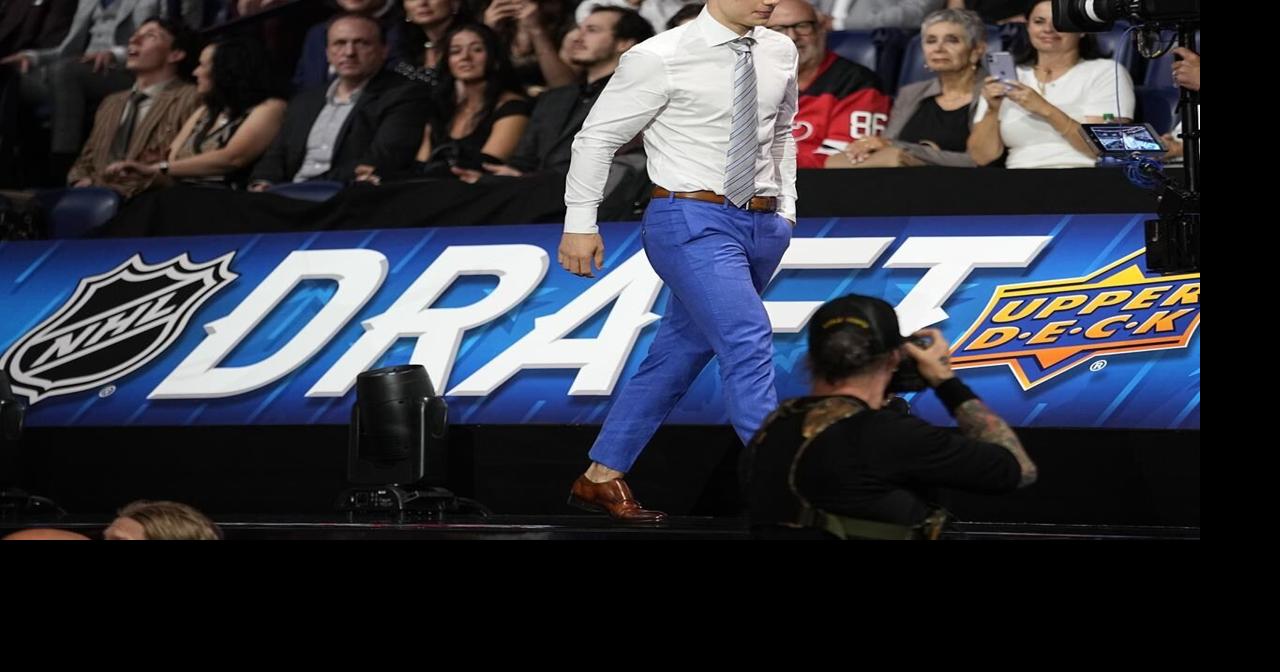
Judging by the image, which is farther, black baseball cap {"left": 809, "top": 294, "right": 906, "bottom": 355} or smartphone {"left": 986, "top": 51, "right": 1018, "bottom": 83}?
smartphone {"left": 986, "top": 51, "right": 1018, "bottom": 83}

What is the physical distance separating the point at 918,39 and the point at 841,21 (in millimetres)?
474

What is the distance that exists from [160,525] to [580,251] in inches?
52.4

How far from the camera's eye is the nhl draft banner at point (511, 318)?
4863 millimetres


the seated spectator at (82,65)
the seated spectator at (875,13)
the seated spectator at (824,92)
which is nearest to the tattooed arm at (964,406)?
the seated spectator at (824,92)

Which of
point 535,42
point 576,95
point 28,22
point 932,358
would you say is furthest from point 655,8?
point 932,358

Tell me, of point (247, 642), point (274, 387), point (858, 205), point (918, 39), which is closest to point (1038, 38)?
point (918, 39)

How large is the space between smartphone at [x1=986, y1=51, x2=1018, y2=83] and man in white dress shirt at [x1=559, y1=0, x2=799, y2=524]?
4.72 ft

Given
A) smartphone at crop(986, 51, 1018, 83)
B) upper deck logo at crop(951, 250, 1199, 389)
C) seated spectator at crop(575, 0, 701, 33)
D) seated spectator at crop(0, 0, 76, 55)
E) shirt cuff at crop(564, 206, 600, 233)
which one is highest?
seated spectator at crop(0, 0, 76, 55)

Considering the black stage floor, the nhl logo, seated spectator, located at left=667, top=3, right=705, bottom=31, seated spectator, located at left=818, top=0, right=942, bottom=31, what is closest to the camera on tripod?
the black stage floor

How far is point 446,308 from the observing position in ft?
17.6

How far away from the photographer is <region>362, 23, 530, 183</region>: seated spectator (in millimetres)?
6098

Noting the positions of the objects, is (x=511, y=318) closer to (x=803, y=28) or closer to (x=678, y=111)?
(x=678, y=111)

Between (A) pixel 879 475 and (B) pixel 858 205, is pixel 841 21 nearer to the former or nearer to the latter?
(B) pixel 858 205

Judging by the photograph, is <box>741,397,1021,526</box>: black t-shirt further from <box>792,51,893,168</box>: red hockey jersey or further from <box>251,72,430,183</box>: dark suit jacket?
<box>251,72,430,183</box>: dark suit jacket
